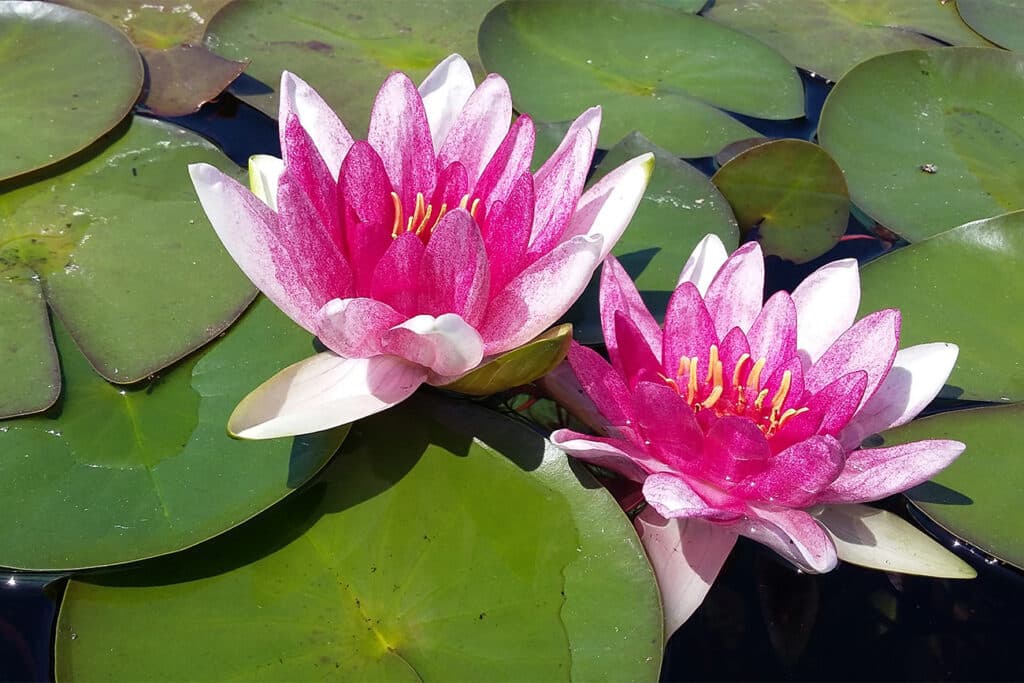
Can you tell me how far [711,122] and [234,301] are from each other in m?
1.46

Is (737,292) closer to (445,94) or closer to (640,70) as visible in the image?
(445,94)

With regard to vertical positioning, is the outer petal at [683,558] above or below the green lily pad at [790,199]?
below

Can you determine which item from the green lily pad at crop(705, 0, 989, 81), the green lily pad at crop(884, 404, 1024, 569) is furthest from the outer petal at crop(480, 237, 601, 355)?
the green lily pad at crop(705, 0, 989, 81)

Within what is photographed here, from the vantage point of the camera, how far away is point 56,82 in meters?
2.13

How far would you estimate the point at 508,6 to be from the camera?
2.48 m

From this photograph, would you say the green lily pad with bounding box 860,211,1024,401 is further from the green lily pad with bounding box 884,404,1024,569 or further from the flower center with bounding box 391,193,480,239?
the flower center with bounding box 391,193,480,239

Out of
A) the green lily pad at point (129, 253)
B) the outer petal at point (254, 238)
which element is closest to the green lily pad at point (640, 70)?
the green lily pad at point (129, 253)

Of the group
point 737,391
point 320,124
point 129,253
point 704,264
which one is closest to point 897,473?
point 737,391

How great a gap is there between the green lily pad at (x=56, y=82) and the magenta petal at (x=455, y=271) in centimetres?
118

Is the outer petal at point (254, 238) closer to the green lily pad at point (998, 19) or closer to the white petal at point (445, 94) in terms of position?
the white petal at point (445, 94)

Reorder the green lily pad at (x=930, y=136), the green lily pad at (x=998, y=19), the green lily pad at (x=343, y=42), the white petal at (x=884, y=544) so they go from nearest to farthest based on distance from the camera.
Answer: the white petal at (x=884, y=544) → the green lily pad at (x=930, y=136) → the green lily pad at (x=343, y=42) → the green lily pad at (x=998, y=19)

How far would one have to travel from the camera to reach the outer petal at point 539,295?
4.18 ft

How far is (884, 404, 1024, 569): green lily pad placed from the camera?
4.84 ft

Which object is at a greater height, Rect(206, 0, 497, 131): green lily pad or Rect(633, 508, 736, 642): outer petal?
Rect(206, 0, 497, 131): green lily pad
